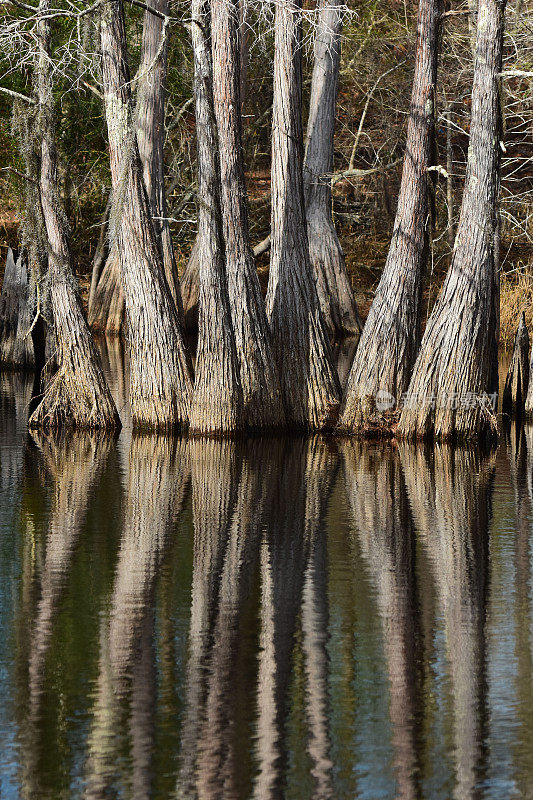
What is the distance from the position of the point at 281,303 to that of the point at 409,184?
185cm

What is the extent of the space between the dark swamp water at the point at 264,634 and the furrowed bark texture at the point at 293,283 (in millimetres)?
1732

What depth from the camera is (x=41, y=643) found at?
642 cm

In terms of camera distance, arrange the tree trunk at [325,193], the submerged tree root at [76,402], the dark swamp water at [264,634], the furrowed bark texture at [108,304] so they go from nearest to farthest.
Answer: the dark swamp water at [264,634]
the submerged tree root at [76,402]
the tree trunk at [325,193]
the furrowed bark texture at [108,304]

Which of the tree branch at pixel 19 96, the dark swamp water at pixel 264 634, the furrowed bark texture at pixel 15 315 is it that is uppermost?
the tree branch at pixel 19 96

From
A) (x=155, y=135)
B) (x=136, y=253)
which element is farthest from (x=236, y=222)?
(x=155, y=135)

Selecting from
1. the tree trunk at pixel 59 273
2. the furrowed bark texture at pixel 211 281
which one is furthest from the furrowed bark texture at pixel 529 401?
the tree trunk at pixel 59 273

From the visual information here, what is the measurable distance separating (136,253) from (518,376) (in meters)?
4.92

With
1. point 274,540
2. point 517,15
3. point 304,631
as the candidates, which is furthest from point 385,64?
point 304,631

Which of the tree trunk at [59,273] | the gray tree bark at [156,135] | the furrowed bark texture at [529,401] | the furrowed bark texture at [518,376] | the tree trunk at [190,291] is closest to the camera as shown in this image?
the tree trunk at [59,273]

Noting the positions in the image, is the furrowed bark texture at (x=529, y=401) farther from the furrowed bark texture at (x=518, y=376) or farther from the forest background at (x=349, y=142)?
the forest background at (x=349, y=142)

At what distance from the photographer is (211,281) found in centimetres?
1238

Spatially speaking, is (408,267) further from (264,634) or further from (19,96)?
(264,634)

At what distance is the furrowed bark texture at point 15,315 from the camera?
1848 cm

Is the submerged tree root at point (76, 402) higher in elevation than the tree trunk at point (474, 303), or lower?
lower
